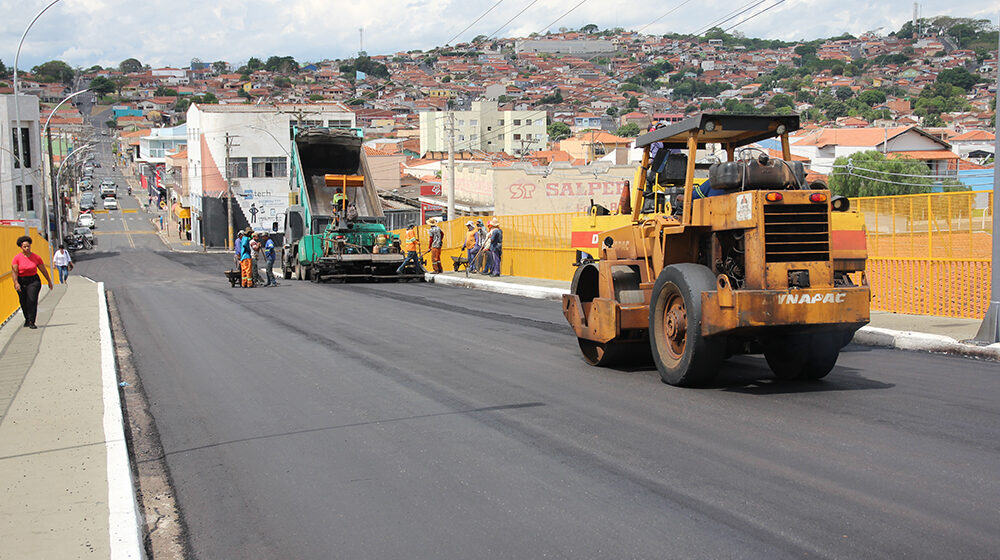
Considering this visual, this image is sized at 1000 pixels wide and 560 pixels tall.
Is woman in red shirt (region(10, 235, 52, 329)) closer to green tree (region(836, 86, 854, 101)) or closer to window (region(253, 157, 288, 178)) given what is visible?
window (region(253, 157, 288, 178))

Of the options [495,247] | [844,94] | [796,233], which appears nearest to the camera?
[796,233]

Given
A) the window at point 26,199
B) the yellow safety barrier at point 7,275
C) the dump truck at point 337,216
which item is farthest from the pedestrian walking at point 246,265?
the window at point 26,199

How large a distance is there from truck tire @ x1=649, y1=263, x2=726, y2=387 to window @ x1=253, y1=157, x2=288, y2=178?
74428 mm

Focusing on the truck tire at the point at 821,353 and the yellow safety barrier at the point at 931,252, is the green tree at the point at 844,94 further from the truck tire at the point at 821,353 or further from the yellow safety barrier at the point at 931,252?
the truck tire at the point at 821,353

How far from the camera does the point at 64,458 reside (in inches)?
270

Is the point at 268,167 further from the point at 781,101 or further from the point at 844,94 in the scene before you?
the point at 844,94

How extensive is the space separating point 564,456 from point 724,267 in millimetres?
3100

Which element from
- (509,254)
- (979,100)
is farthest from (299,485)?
(979,100)

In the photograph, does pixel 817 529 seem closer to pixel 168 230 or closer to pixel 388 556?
pixel 388 556

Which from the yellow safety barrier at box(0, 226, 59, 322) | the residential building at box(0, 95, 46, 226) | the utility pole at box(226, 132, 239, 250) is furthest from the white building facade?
the yellow safety barrier at box(0, 226, 59, 322)

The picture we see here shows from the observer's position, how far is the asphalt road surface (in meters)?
5.09

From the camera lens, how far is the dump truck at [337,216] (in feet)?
94.6

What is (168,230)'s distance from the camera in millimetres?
94438

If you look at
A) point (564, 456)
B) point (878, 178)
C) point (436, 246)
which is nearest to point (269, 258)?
point (436, 246)
